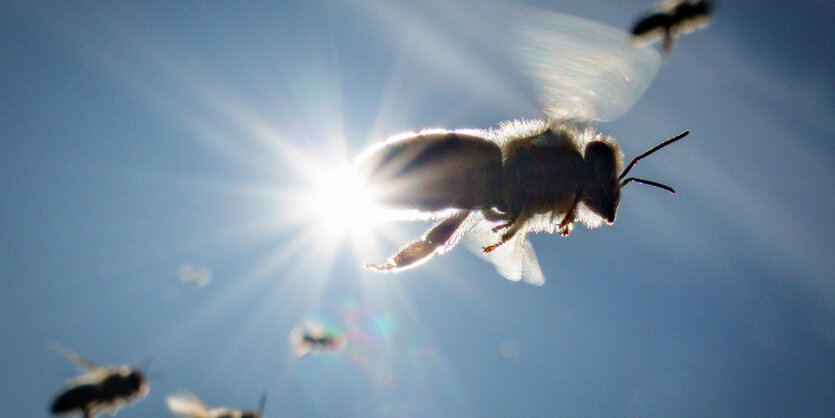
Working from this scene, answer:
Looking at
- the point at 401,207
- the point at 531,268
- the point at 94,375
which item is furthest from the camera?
the point at 94,375

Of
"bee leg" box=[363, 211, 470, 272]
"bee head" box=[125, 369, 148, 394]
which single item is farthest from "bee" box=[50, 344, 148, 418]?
"bee leg" box=[363, 211, 470, 272]

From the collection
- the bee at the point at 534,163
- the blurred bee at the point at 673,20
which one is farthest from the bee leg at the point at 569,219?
the blurred bee at the point at 673,20

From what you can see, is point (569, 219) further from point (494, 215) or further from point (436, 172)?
point (436, 172)

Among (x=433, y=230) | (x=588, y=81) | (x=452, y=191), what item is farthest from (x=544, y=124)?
(x=433, y=230)

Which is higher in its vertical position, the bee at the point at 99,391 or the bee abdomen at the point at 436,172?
the bee at the point at 99,391

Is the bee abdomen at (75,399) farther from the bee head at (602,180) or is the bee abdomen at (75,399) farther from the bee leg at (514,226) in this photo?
the bee head at (602,180)

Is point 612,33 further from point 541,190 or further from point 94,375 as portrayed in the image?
point 94,375

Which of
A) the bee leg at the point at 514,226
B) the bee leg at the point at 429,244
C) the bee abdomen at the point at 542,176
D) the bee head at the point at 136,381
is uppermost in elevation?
the bee head at the point at 136,381

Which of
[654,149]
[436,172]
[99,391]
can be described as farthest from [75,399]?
[654,149]
